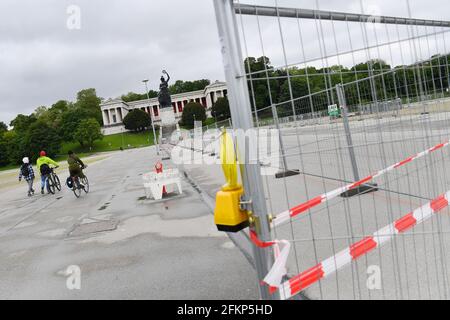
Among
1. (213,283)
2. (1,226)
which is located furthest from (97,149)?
(213,283)

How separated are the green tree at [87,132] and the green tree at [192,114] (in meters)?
25.9

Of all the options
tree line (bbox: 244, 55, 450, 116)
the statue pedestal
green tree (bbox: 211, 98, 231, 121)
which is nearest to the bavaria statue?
the statue pedestal

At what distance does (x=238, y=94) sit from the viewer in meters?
2.61

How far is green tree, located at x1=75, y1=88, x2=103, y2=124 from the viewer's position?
14399 centimetres

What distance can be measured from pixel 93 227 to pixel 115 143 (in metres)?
107

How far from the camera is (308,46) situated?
285cm

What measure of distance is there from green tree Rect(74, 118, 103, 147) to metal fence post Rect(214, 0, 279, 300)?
111346 millimetres

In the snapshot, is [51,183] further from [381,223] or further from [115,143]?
[115,143]

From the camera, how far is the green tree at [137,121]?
119m

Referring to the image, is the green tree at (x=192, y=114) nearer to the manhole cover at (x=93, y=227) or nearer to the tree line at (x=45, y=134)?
the tree line at (x=45, y=134)

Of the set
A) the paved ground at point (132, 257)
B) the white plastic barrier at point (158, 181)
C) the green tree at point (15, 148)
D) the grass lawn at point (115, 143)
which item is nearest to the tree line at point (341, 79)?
the paved ground at point (132, 257)

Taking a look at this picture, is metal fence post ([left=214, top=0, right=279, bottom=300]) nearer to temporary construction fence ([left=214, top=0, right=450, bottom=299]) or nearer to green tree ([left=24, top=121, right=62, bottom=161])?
temporary construction fence ([left=214, top=0, right=450, bottom=299])

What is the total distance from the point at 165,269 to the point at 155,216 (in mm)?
3639
